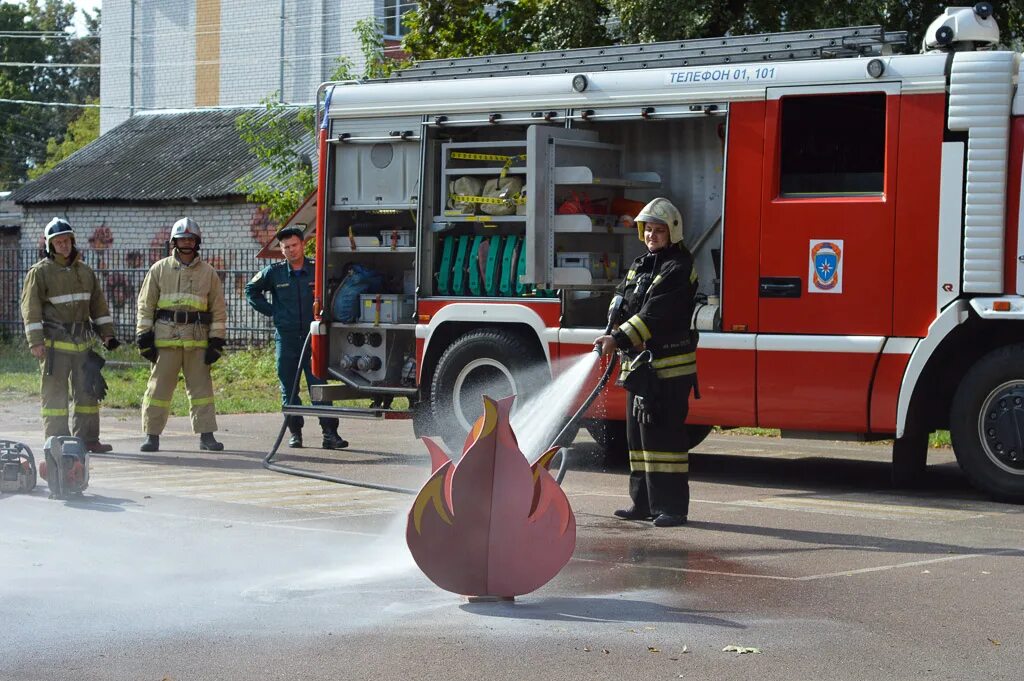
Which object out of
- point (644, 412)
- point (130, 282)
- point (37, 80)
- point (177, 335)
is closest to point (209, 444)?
point (177, 335)

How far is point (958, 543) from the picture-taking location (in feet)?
27.3

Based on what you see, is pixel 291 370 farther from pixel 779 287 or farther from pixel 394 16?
pixel 394 16

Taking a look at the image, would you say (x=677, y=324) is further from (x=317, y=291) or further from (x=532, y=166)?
(x=317, y=291)

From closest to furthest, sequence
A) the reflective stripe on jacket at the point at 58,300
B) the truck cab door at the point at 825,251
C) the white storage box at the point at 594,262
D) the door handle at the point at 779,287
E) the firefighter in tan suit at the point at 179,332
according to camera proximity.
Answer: the truck cab door at the point at 825,251
the door handle at the point at 779,287
the white storage box at the point at 594,262
the reflective stripe on jacket at the point at 58,300
the firefighter in tan suit at the point at 179,332

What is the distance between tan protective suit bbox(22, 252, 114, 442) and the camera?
1198cm

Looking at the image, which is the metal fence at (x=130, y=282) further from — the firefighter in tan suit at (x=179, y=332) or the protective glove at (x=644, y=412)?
the protective glove at (x=644, y=412)

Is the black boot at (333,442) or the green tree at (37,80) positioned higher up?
the green tree at (37,80)

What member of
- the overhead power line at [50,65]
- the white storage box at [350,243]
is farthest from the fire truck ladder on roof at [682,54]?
the overhead power line at [50,65]

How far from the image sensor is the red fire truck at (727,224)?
9.77m

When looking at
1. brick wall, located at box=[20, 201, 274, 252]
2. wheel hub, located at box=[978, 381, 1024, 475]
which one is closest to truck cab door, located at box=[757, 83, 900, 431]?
wheel hub, located at box=[978, 381, 1024, 475]

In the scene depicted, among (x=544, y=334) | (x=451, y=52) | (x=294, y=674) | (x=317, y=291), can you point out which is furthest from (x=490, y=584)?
(x=451, y=52)

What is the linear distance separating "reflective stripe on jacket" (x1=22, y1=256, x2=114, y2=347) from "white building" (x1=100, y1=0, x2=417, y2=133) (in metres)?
22.7

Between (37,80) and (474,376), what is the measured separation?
208 feet

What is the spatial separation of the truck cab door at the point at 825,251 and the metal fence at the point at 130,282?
1563 centimetres
